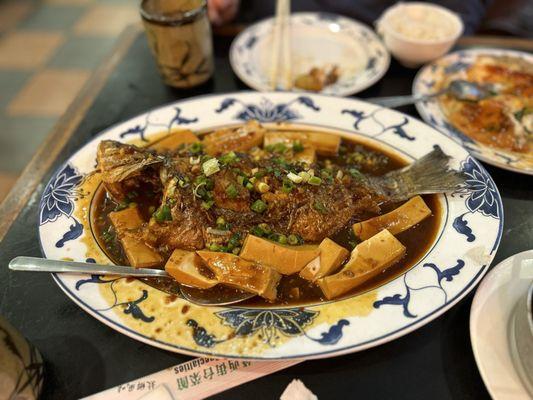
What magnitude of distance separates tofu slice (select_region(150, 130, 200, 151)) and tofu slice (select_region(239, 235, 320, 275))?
3.48ft

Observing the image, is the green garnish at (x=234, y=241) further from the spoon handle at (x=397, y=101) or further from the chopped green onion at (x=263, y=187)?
the spoon handle at (x=397, y=101)

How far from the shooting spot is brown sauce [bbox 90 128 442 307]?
213 centimetres

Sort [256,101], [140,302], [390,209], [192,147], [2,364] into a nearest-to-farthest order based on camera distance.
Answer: [2,364] → [140,302] → [390,209] → [192,147] → [256,101]

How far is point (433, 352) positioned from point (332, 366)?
482 mm

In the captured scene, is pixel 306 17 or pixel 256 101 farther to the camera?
pixel 306 17

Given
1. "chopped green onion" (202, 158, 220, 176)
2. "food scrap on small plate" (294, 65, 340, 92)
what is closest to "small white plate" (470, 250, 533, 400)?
"chopped green onion" (202, 158, 220, 176)

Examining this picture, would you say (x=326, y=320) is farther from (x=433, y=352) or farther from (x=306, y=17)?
(x=306, y=17)

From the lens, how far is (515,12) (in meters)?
4.49

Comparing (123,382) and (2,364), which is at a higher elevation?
(2,364)

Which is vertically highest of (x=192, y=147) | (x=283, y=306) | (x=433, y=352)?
(x=192, y=147)

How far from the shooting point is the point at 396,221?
2.47 metres

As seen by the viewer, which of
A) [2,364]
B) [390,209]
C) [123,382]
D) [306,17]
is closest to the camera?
[2,364]

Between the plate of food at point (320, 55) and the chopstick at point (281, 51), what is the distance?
7cm

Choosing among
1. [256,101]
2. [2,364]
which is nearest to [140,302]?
[2,364]
